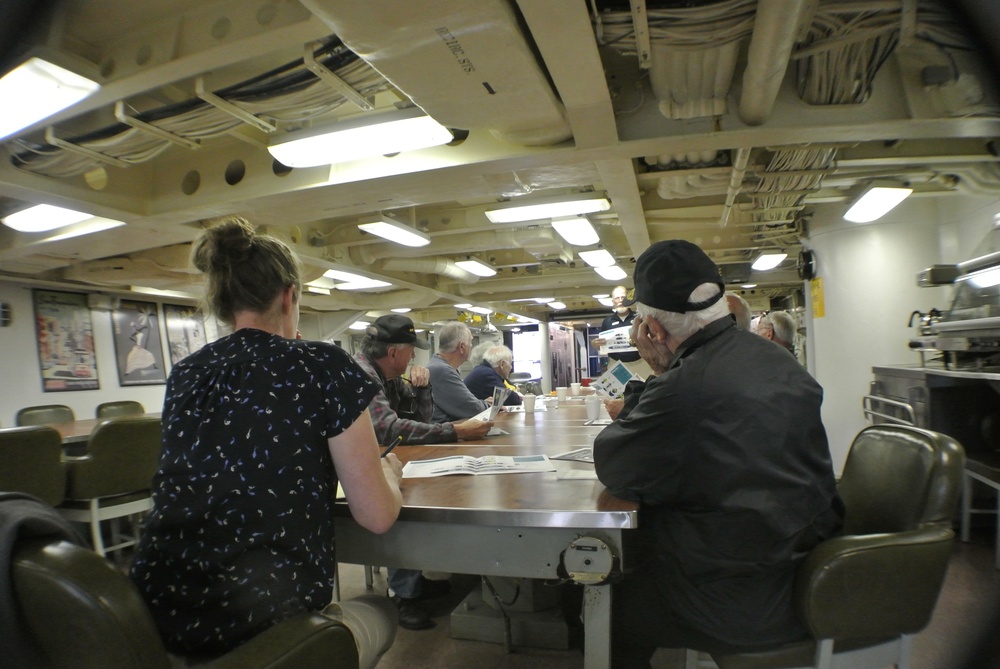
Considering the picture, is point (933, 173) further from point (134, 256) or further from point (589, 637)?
point (134, 256)

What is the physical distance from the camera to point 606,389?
2498mm

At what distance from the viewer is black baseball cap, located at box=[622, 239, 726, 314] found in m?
1.38

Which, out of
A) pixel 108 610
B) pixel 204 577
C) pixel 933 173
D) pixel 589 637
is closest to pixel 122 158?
pixel 204 577

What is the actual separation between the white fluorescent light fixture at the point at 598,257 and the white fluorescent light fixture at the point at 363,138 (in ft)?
11.2

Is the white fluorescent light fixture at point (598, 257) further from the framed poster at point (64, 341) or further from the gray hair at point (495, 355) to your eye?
the framed poster at point (64, 341)

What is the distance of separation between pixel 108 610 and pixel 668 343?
1345mm

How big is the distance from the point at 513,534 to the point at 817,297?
4498 millimetres

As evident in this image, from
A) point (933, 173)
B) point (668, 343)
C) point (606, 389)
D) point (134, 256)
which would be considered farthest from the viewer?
point (134, 256)

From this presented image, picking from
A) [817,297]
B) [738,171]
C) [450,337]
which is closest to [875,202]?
[817,297]

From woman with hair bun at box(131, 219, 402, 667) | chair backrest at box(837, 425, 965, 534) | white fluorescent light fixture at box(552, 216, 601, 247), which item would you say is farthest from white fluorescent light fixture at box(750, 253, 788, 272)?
woman with hair bun at box(131, 219, 402, 667)

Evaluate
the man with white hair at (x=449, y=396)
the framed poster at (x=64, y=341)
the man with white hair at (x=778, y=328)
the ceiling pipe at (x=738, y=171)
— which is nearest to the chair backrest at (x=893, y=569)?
the ceiling pipe at (x=738, y=171)

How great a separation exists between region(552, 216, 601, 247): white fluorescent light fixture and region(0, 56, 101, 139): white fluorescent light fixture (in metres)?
3.15

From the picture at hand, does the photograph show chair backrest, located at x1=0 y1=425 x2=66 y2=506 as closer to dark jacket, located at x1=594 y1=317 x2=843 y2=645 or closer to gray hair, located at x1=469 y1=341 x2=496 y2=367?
gray hair, located at x1=469 y1=341 x2=496 y2=367

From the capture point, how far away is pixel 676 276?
4.53 ft
